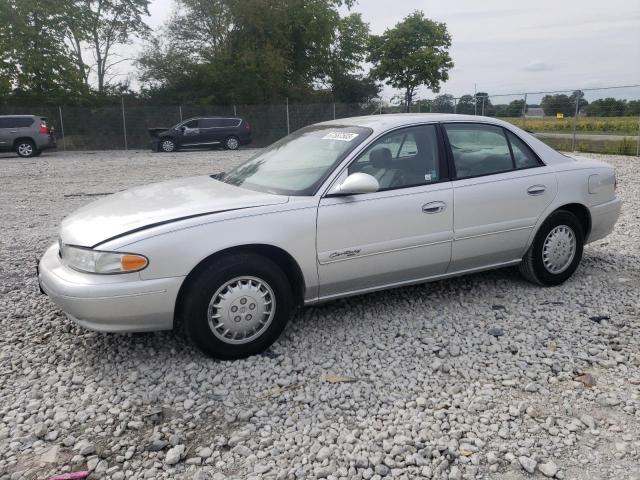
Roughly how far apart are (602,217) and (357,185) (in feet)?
8.73

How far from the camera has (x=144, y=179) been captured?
13.3 m

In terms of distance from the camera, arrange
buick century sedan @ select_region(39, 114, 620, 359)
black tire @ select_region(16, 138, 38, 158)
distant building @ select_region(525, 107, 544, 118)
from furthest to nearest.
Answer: black tire @ select_region(16, 138, 38, 158) → distant building @ select_region(525, 107, 544, 118) → buick century sedan @ select_region(39, 114, 620, 359)

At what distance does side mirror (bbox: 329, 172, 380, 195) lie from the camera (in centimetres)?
370

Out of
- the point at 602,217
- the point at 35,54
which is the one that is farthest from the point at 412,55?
the point at 602,217

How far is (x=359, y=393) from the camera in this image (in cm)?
323

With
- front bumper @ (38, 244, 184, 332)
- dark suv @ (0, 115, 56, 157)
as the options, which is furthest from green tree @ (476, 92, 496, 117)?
front bumper @ (38, 244, 184, 332)

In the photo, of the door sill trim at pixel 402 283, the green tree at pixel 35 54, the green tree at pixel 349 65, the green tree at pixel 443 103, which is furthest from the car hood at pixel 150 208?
the green tree at pixel 349 65

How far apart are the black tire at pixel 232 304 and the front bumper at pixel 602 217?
296 cm

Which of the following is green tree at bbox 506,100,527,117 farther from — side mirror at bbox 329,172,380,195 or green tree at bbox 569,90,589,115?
side mirror at bbox 329,172,380,195

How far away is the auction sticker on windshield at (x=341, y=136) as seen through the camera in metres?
4.17

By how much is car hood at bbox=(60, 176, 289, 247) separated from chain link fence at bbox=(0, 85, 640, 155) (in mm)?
16590

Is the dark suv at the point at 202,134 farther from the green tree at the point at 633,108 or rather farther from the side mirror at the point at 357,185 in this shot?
the side mirror at the point at 357,185

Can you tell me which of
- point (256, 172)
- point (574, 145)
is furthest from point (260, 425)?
point (574, 145)

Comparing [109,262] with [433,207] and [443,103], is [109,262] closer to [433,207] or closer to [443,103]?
[433,207]
